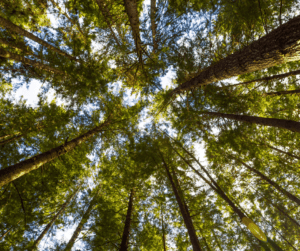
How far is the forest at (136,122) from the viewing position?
4746 mm

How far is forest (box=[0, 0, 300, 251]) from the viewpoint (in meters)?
4.75

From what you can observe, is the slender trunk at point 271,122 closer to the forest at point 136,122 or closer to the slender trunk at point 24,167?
the forest at point 136,122

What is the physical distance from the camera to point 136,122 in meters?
8.88

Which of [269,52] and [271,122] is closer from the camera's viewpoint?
[269,52]

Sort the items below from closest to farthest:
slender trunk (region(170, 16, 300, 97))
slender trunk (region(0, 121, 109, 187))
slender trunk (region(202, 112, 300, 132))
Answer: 1. slender trunk (region(170, 16, 300, 97))
2. slender trunk (region(0, 121, 109, 187))
3. slender trunk (region(202, 112, 300, 132))

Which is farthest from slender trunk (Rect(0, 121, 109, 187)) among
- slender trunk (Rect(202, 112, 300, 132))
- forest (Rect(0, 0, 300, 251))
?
slender trunk (Rect(202, 112, 300, 132))

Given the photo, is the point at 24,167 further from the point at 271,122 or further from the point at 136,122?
the point at 271,122

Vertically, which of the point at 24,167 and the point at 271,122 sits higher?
the point at 271,122

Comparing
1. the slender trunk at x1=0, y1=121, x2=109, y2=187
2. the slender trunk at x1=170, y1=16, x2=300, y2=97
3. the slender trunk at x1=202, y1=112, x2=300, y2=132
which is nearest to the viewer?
the slender trunk at x1=170, y1=16, x2=300, y2=97

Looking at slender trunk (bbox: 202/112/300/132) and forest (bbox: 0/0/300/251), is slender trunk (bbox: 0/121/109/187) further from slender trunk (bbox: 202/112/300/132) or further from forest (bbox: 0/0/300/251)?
slender trunk (bbox: 202/112/300/132)

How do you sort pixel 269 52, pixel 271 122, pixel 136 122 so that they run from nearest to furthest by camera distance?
1. pixel 269 52
2. pixel 271 122
3. pixel 136 122

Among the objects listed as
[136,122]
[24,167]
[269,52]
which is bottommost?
[24,167]

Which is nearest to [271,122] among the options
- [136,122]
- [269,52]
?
[269,52]

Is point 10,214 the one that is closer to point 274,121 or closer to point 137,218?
point 137,218
